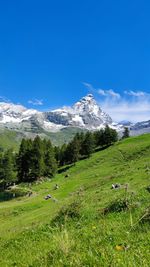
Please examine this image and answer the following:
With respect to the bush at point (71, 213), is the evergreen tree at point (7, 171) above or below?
above

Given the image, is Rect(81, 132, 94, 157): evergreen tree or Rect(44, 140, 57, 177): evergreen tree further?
Rect(81, 132, 94, 157): evergreen tree

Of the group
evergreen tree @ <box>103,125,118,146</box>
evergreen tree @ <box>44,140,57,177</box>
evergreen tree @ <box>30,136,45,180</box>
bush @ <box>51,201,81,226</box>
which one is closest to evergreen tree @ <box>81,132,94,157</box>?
evergreen tree @ <box>103,125,118,146</box>

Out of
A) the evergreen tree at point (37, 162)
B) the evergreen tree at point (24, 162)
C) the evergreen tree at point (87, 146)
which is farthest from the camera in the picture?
the evergreen tree at point (87, 146)

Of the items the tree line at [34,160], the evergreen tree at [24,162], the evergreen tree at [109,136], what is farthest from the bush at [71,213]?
the evergreen tree at [109,136]

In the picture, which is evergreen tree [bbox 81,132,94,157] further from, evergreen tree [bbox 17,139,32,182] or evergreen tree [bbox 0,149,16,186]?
evergreen tree [bbox 0,149,16,186]

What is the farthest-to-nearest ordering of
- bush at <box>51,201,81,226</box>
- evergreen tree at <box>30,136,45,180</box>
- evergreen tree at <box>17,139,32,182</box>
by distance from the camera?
1. evergreen tree at <box>17,139,32,182</box>
2. evergreen tree at <box>30,136,45,180</box>
3. bush at <box>51,201,81,226</box>

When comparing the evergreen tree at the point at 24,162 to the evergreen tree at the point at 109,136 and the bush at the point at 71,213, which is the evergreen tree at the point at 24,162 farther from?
the bush at the point at 71,213

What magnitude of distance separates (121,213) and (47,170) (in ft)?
265

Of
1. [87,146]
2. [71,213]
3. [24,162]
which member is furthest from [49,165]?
[71,213]

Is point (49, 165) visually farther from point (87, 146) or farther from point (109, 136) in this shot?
point (109, 136)

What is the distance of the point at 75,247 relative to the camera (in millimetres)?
7617

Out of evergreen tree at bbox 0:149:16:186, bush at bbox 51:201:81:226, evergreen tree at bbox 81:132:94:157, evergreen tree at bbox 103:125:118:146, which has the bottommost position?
bush at bbox 51:201:81:226

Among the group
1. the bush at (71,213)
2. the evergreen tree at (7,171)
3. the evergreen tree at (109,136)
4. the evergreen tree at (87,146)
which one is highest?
the evergreen tree at (109,136)

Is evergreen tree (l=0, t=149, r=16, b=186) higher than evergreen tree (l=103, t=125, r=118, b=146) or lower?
lower
